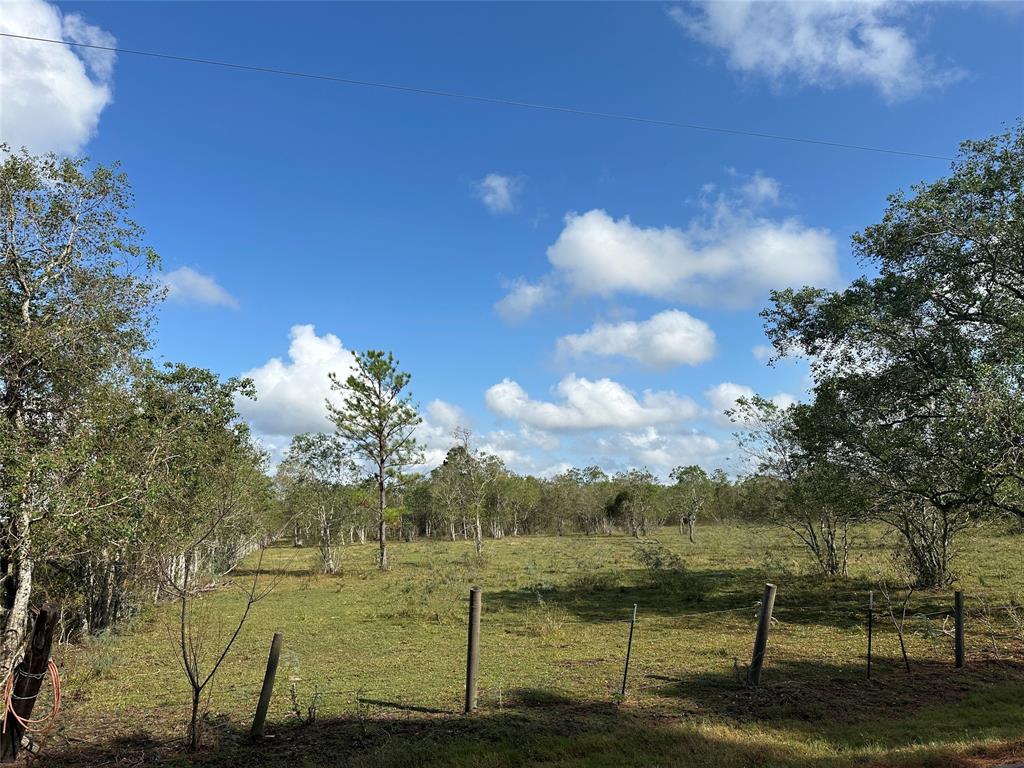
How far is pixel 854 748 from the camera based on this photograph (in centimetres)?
653

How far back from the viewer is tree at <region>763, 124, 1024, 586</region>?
435 inches

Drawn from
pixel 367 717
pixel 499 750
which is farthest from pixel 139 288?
pixel 499 750

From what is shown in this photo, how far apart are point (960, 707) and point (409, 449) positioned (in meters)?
27.4

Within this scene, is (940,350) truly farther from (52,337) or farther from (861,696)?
(52,337)

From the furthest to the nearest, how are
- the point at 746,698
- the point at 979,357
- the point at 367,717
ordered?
1. the point at 979,357
2. the point at 746,698
3. the point at 367,717

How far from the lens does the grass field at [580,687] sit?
659 centimetres

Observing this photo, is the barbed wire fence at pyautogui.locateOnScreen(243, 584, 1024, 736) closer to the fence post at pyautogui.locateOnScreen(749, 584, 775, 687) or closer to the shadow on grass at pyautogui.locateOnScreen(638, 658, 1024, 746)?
the fence post at pyautogui.locateOnScreen(749, 584, 775, 687)

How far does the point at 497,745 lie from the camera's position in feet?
22.1

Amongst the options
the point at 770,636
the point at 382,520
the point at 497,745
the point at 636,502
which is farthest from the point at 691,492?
the point at 497,745

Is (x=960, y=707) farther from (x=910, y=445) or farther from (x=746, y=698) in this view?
(x=910, y=445)

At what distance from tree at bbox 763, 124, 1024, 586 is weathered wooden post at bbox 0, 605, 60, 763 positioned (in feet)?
46.6

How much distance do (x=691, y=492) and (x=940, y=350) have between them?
129 feet

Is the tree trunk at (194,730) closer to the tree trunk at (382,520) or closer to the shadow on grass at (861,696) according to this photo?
the shadow on grass at (861,696)

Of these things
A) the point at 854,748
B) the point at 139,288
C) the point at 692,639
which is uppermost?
the point at 139,288
